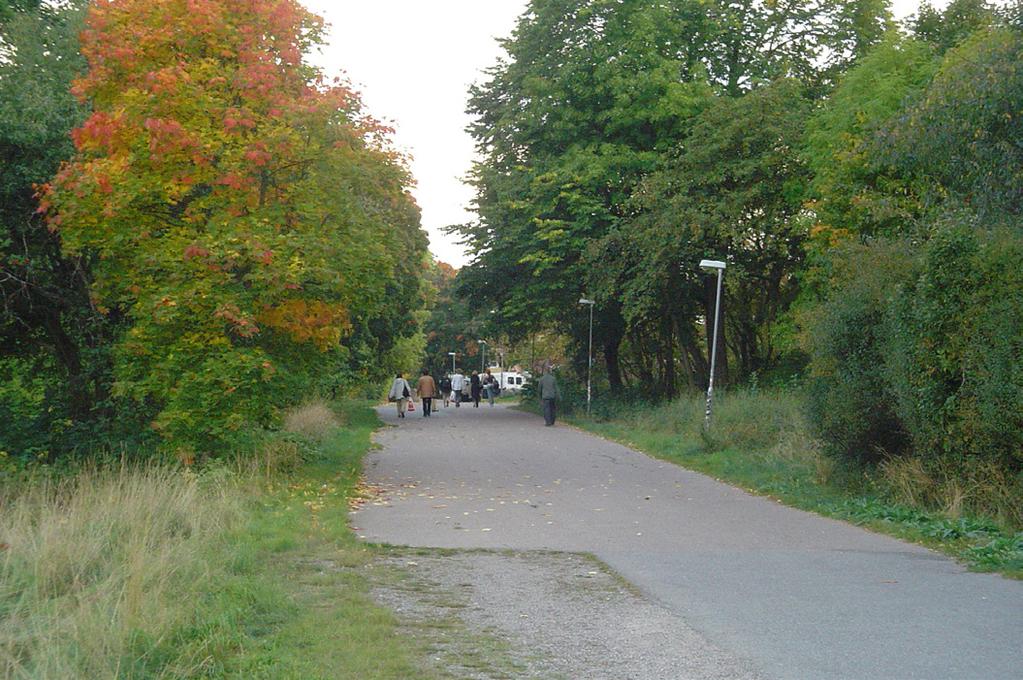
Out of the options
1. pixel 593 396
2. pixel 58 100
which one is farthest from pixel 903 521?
pixel 593 396

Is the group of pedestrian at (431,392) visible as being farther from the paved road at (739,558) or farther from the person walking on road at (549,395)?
the paved road at (739,558)

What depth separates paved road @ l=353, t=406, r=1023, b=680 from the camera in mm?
6688

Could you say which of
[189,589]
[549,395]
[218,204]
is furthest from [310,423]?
[189,589]

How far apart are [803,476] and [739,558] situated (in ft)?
22.3

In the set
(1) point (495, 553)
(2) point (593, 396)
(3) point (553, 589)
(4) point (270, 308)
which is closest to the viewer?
(3) point (553, 589)

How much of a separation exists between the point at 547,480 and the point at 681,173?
51.8 feet

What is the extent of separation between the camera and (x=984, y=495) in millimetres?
12414

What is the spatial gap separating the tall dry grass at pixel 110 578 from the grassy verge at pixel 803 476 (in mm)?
7068

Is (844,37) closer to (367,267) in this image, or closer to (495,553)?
(367,267)

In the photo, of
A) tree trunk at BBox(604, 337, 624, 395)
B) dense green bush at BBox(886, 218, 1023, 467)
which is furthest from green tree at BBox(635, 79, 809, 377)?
dense green bush at BBox(886, 218, 1023, 467)

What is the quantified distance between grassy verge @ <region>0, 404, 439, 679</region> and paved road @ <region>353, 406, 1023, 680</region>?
149 cm

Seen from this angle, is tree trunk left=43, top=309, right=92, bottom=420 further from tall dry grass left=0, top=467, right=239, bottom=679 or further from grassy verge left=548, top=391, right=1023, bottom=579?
grassy verge left=548, top=391, right=1023, bottom=579

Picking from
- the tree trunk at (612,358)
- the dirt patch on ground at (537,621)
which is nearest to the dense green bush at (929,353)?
the dirt patch on ground at (537,621)

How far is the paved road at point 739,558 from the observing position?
21.9 ft
